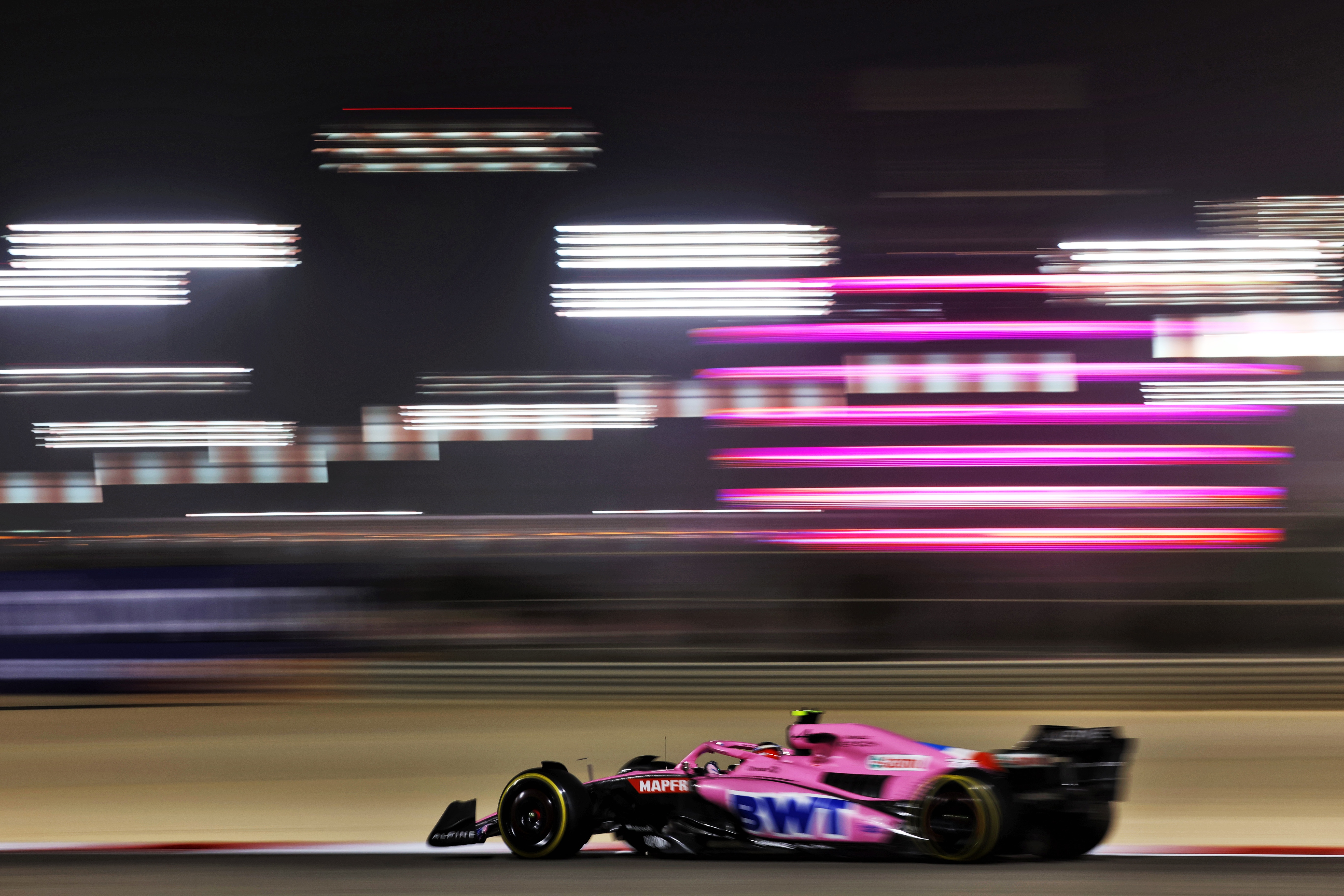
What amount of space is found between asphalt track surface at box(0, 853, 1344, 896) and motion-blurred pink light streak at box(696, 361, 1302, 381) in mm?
14089

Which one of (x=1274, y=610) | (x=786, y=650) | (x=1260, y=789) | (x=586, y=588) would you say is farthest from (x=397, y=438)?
(x=1260, y=789)

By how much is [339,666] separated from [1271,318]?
1718 cm

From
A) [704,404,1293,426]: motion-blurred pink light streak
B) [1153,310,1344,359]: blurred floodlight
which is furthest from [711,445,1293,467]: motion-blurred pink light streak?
[1153,310,1344,359]: blurred floodlight

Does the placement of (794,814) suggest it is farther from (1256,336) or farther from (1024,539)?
(1256,336)

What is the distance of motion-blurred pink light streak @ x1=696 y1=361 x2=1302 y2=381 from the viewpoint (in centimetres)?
1791

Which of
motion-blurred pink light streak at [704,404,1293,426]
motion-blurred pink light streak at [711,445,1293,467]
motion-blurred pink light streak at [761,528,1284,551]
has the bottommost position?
motion-blurred pink light streak at [761,528,1284,551]

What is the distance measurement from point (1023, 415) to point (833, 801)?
44.7ft

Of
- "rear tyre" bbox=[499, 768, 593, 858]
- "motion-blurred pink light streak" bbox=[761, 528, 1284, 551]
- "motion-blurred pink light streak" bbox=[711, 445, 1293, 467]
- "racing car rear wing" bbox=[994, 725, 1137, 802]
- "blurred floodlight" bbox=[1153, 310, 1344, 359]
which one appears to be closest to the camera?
"racing car rear wing" bbox=[994, 725, 1137, 802]

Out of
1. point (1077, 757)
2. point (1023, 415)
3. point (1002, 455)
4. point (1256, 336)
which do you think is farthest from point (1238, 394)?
point (1077, 757)

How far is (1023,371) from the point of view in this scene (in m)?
19.0

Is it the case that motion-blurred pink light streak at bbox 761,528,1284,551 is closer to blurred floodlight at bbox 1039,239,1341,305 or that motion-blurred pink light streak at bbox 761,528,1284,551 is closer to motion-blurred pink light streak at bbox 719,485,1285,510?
motion-blurred pink light streak at bbox 719,485,1285,510

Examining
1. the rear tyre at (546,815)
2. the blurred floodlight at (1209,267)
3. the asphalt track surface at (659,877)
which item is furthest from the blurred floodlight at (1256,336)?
the rear tyre at (546,815)

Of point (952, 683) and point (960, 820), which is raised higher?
point (960, 820)

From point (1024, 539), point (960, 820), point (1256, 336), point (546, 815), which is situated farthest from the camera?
point (1256, 336)
